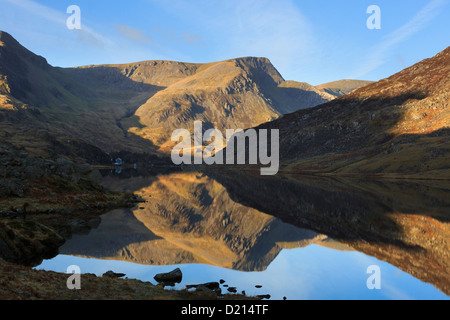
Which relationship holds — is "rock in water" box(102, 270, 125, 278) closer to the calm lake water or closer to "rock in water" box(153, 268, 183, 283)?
the calm lake water

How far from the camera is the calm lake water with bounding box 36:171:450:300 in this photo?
25969 millimetres

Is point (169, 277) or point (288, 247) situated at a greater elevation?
point (288, 247)

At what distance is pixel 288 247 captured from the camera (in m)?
39.9

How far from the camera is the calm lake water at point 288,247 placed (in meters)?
26.0

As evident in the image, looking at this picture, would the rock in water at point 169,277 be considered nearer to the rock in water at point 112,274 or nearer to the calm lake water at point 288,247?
the calm lake water at point 288,247

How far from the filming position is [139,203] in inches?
2884

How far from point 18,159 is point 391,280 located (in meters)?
68.1

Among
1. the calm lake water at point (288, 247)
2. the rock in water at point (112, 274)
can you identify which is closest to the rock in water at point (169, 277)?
the calm lake water at point (288, 247)

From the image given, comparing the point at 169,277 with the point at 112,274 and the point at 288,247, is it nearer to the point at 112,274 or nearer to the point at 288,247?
the point at 112,274

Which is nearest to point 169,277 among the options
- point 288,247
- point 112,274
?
point 112,274

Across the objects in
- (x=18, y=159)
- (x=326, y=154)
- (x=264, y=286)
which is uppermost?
(x=326, y=154)

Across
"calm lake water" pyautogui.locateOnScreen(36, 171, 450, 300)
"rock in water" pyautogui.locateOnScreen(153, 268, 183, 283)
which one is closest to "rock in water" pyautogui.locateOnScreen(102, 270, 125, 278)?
"calm lake water" pyautogui.locateOnScreen(36, 171, 450, 300)
